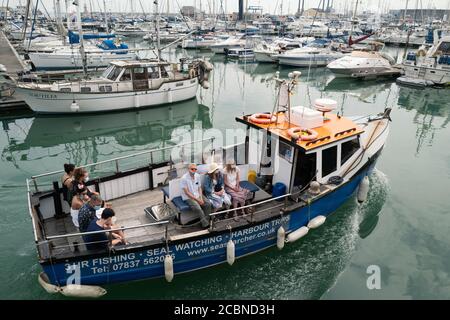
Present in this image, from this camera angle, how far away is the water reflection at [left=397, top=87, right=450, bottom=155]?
19.1m

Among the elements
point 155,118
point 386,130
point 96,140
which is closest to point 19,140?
point 96,140

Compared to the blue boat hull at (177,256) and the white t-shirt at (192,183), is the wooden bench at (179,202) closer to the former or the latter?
the white t-shirt at (192,183)

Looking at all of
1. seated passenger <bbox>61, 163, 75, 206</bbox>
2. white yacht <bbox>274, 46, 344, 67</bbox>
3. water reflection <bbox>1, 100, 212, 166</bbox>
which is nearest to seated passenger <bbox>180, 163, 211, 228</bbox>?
seated passenger <bbox>61, 163, 75, 206</bbox>

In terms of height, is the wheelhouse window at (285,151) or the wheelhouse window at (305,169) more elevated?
the wheelhouse window at (285,151)

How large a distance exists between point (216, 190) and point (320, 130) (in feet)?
10.1

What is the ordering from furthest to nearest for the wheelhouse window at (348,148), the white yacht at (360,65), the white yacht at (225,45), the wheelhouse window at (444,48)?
the white yacht at (225,45), the white yacht at (360,65), the wheelhouse window at (444,48), the wheelhouse window at (348,148)

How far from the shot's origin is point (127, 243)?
7.04 meters

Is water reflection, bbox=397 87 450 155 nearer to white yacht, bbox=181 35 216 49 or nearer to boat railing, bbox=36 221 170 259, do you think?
boat railing, bbox=36 221 170 259

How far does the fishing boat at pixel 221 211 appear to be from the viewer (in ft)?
22.1

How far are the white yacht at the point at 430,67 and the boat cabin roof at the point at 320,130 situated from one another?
80.4 ft

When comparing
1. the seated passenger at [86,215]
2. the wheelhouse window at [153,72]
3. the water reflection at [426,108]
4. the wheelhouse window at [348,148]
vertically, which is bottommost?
the water reflection at [426,108]

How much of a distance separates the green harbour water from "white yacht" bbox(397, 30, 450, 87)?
318 inches

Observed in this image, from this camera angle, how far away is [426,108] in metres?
24.4

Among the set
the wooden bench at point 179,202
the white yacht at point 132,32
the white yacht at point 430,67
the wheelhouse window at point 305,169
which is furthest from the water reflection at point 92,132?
the white yacht at point 132,32
